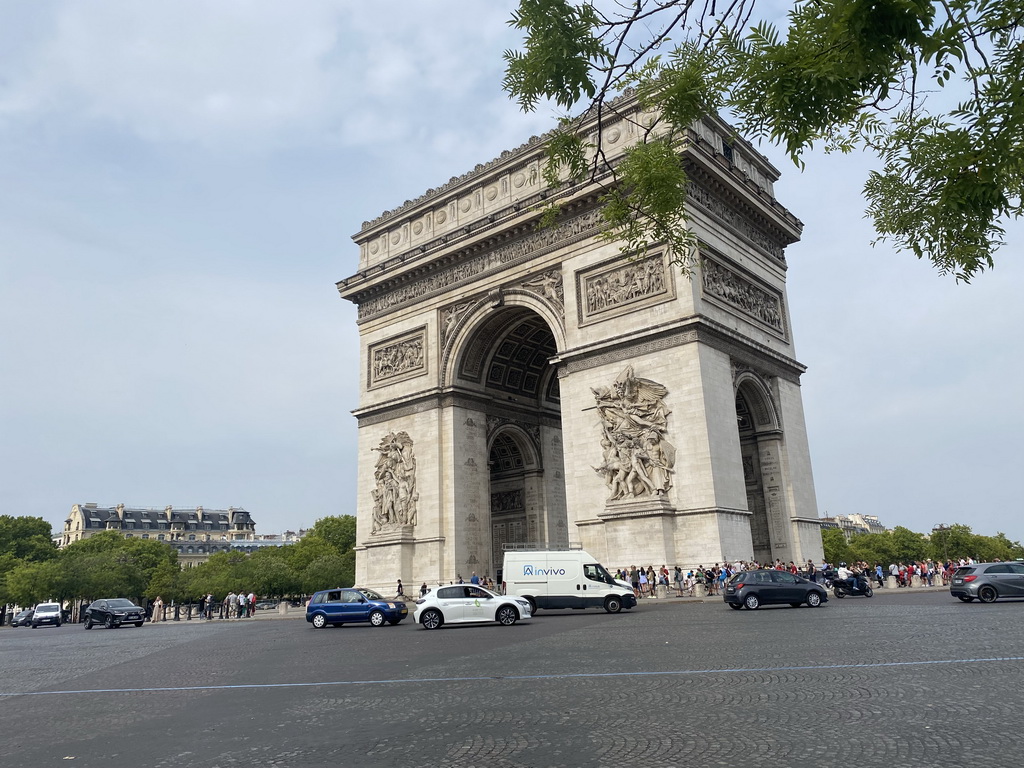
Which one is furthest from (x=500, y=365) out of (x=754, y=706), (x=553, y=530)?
(x=754, y=706)

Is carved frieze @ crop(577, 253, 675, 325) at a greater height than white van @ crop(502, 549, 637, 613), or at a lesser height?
greater

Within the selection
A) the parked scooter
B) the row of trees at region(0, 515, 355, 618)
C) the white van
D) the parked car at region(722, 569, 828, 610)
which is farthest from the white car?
the row of trees at region(0, 515, 355, 618)

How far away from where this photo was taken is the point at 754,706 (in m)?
5.92

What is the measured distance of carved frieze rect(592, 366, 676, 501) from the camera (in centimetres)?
2452

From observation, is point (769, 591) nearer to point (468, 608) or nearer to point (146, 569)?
point (468, 608)

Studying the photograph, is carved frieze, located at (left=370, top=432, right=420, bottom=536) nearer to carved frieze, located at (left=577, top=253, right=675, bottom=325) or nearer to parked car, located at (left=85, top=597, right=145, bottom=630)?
carved frieze, located at (left=577, top=253, right=675, bottom=325)

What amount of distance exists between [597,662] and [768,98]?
22.8 ft

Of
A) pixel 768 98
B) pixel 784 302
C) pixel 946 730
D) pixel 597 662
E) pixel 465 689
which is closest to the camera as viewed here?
pixel 768 98

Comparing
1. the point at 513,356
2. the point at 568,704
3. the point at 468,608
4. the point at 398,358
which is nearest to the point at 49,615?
the point at 398,358

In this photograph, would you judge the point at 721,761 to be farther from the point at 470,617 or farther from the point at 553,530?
the point at 553,530

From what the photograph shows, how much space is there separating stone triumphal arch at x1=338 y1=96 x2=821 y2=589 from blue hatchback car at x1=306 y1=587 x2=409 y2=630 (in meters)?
7.25

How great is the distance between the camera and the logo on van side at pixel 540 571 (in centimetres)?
2136

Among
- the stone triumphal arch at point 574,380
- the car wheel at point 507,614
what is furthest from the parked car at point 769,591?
the car wheel at point 507,614

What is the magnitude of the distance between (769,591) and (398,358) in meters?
19.5
